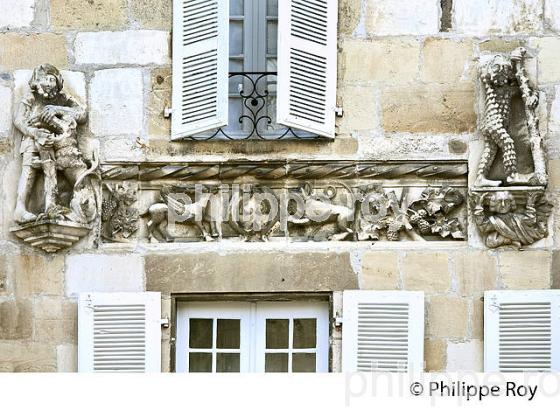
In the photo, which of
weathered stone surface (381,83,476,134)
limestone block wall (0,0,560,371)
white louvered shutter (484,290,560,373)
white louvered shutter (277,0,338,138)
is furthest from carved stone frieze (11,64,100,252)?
white louvered shutter (484,290,560,373)

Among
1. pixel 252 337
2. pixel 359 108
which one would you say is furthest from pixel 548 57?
pixel 252 337

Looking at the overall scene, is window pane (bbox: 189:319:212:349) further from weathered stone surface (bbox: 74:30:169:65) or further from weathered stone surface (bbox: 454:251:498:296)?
weathered stone surface (bbox: 74:30:169:65)

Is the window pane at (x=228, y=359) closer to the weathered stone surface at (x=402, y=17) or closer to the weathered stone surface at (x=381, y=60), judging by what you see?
the weathered stone surface at (x=381, y=60)

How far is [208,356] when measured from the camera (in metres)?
16.8

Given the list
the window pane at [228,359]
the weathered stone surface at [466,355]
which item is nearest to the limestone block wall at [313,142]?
the weathered stone surface at [466,355]

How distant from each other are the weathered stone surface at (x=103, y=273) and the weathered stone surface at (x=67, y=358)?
0.34 meters

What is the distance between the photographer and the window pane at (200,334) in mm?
16828

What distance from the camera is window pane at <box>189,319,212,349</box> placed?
1683 centimetres

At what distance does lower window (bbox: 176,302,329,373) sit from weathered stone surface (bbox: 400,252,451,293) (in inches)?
22.7

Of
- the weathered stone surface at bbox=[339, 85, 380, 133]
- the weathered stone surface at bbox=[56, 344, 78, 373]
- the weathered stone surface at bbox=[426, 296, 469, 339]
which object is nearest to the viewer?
the weathered stone surface at bbox=[426, 296, 469, 339]

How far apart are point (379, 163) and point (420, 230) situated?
50cm

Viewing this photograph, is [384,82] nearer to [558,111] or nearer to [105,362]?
[558,111]

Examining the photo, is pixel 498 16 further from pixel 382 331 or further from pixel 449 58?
pixel 382 331

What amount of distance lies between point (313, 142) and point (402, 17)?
3.30ft
